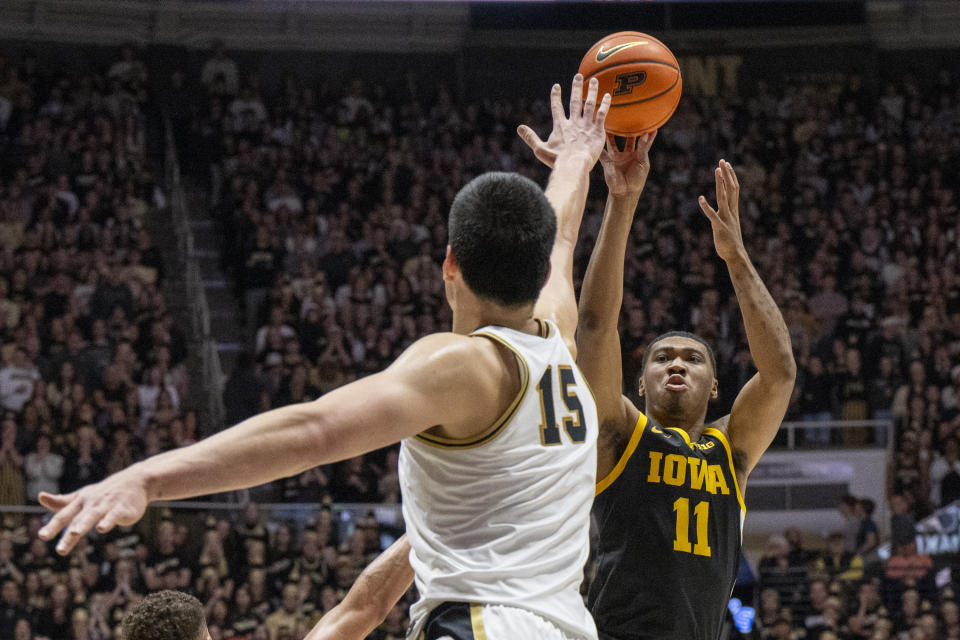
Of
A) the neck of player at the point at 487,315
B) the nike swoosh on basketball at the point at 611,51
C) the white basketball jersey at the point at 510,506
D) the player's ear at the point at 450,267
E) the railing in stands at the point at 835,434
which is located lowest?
the railing in stands at the point at 835,434

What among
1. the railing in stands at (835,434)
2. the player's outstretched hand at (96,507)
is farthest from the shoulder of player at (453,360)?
the railing in stands at (835,434)

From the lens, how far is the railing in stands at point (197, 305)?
42.1 feet

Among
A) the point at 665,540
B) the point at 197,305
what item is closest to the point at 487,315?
the point at 665,540

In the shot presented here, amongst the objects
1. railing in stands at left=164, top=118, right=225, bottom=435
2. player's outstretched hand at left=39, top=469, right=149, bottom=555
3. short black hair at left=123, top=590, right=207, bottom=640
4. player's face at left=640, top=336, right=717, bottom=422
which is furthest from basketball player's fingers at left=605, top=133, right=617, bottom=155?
railing in stands at left=164, top=118, right=225, bottom=435

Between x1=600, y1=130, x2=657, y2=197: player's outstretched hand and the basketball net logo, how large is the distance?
0.17m

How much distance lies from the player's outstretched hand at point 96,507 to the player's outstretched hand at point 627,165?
233 cm

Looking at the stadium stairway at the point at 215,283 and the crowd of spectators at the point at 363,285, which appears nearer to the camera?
the crowd of spectators at the point at 363,285

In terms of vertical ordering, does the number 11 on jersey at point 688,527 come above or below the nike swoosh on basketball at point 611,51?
below

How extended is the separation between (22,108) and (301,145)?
3495mm

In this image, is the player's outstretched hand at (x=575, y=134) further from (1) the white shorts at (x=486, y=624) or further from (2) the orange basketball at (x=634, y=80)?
(1) the white shorts at (x=486, y=624)

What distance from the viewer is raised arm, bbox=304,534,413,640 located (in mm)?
3205

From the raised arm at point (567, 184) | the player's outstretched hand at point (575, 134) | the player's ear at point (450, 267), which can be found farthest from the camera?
the player's outstretched hand at point (575, 134)

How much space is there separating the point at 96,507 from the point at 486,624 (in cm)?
83

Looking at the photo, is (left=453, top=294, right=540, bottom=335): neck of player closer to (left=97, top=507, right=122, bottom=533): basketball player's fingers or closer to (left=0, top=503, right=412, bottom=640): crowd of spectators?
(left=97, top=507, right=122, bottom=533): basketball player's fingers
